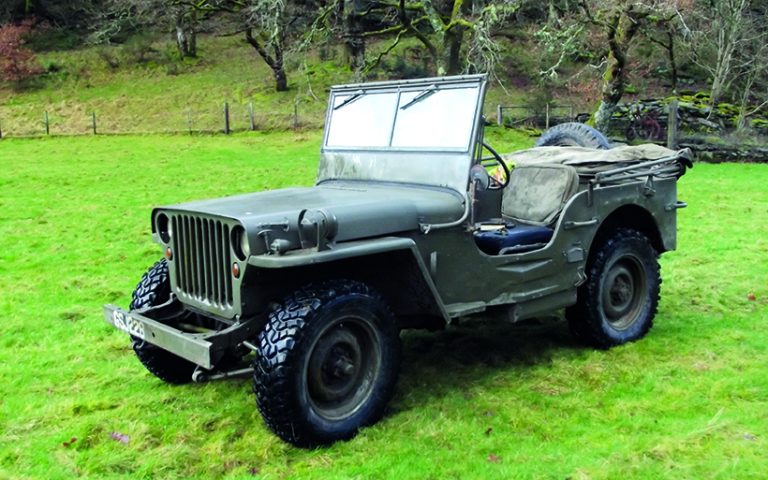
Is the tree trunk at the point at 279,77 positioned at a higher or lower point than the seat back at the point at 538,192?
higher

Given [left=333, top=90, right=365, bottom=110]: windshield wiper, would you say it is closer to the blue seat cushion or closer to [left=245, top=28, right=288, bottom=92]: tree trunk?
the blue seat cushion

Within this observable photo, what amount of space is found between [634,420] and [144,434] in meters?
2.86

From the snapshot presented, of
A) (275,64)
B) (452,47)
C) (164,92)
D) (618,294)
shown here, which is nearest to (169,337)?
(618,294)

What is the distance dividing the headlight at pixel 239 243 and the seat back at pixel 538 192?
250cm

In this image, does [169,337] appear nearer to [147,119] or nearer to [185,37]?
[147,119]

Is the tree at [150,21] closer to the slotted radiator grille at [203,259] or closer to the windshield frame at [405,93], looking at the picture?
the windshield frame at [405,93]

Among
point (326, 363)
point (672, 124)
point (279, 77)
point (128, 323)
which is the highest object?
point (279, 77)

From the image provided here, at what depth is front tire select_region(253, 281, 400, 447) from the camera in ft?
12.5

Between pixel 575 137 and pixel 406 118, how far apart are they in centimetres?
254

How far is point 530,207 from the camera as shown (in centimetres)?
566

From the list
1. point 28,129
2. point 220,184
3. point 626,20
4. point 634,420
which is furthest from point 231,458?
point 28,129

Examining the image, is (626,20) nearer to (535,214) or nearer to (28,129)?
(535,214)

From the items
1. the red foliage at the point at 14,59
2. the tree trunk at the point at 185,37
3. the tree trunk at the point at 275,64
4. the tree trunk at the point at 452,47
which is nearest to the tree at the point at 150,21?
the tree trunk at the point at 185,37

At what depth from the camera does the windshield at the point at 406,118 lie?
4852 mm
